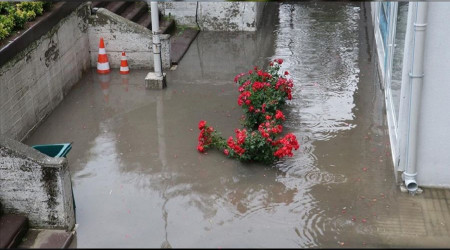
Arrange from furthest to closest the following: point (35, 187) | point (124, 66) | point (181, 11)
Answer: point (181, 11), point (124, 66), point (35, 187)

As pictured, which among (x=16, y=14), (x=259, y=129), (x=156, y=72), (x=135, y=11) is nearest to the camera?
(x=259, y=129)

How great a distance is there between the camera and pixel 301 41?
14.6m

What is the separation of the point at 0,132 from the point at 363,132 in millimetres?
5234

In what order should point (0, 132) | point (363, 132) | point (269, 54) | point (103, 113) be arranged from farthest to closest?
point (269, 54) → point (103, 113) → point (363, 132) → point (0, 132)

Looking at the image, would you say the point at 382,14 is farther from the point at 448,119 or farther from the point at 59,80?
the point at 59,80

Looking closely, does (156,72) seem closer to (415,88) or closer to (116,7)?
(116,7)

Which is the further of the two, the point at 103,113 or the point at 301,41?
the point at 301,41

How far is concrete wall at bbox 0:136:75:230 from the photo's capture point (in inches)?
287

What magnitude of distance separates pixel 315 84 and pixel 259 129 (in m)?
3.29

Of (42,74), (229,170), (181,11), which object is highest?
(181,11)

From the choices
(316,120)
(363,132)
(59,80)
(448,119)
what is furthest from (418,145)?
(59,80)

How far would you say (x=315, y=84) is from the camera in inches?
472

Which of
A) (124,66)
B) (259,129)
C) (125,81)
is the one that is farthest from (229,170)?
(124,66)

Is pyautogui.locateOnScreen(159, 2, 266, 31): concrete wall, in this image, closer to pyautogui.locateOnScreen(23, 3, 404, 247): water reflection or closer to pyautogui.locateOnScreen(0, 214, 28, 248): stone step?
pyautogui.locateOnScreen(23, 3, 404, 247): water reflection
